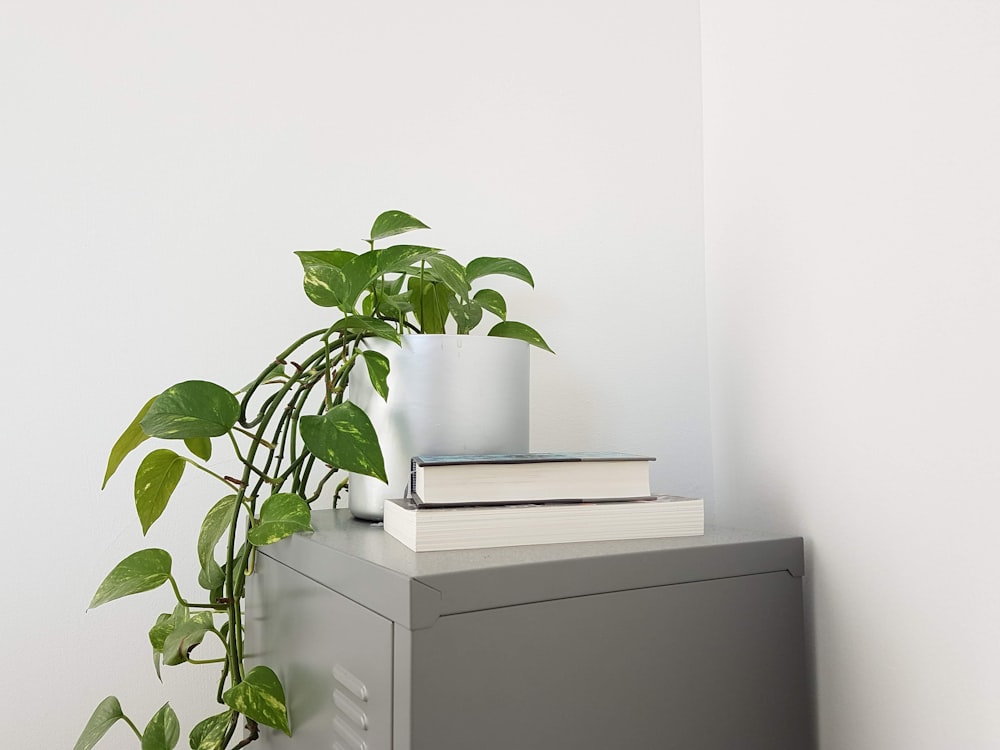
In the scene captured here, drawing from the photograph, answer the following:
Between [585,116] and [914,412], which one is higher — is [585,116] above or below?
above

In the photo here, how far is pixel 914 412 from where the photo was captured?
0.65 metres

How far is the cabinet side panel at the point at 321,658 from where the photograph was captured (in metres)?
0.56

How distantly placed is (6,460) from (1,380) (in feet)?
0.32

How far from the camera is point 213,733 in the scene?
80cm

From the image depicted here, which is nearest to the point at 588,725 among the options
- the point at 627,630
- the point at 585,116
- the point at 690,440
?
the point at 627,630

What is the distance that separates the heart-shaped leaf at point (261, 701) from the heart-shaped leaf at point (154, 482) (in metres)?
0.19

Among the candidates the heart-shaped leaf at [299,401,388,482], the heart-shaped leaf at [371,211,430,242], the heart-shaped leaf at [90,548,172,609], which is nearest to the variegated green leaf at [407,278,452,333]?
the heart-shaped leaf at [371,211,430,242]

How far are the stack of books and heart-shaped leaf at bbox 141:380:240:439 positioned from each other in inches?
7.2

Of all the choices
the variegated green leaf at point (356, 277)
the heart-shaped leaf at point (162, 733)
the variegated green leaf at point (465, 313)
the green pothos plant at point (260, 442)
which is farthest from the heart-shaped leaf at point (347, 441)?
the heart-shaped leaf at point (162, 733)

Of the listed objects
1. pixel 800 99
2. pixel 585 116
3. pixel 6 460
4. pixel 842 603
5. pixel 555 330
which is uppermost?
pixel 585 116

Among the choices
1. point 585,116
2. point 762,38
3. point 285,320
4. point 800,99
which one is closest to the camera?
point 800,99

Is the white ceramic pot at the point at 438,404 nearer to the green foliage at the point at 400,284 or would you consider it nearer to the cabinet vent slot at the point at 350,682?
the green foliage at the point at 400,284

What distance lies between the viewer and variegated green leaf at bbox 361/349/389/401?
2.47 feet

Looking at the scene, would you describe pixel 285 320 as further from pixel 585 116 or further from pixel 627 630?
pixel 627 630
